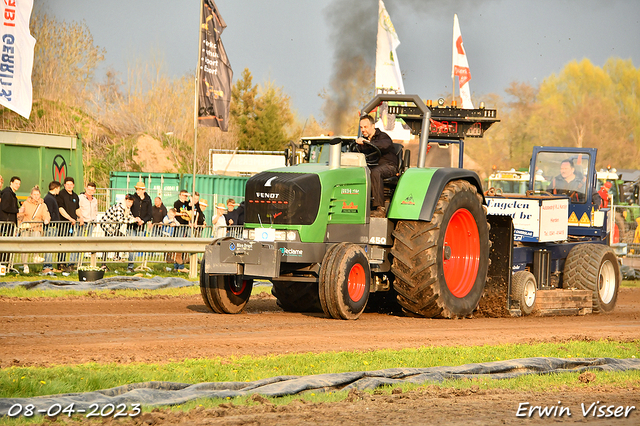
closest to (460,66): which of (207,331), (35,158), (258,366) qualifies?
(35,158)

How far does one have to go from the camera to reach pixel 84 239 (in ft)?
45.4

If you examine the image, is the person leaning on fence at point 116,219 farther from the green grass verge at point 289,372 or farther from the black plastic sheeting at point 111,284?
the green grass verge at point 289,372

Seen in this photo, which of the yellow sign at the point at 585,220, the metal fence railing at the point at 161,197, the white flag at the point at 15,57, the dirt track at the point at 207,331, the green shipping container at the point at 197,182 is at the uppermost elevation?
the white flag at the point at 15,57

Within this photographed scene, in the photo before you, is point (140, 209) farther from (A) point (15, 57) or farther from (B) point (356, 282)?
(B) point (356, 282)

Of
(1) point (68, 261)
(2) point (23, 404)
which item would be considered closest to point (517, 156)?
(1) point (68, 261)

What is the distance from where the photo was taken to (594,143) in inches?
2019

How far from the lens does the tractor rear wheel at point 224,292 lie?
9.61 metres

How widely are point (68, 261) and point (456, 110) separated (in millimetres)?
7755

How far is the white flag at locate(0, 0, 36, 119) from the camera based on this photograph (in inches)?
574

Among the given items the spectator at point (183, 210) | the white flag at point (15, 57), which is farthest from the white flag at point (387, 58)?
the white flag at point (15, 57)

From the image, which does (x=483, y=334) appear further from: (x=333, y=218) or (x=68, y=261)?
(x=68, y=261)

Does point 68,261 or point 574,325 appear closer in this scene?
point 574,325

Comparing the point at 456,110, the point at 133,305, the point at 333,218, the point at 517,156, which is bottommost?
the point at 133,305

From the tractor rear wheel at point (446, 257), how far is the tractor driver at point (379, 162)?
1.24 ft
